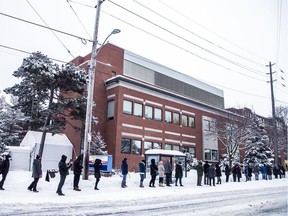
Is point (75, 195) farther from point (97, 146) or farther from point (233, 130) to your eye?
point (233, 130)

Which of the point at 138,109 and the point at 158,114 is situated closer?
the point at 138,109

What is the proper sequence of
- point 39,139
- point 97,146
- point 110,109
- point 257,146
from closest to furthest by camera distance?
point 39,139 < point 97,146 < point 110,109 < point 257,146

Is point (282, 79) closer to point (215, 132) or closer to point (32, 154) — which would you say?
point (215, 132)

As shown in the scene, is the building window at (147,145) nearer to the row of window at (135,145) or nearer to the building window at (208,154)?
the row of window at (135,145)

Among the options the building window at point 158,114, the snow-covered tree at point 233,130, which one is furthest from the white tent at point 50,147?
the snow-covered tree at point 233,130

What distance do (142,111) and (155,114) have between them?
7.63 ft

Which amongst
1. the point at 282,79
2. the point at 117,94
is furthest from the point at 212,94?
the point at 117,94

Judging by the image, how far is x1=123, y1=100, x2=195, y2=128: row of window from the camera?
31.7 meters

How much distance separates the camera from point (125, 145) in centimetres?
3042

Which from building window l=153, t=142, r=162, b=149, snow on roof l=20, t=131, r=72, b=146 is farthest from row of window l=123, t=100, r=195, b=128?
snow on roof l=20, t=131, r=72, b=146

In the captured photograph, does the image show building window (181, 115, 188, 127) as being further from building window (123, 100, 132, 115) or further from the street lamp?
the street lamp

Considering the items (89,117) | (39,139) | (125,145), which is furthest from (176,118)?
(89,117)

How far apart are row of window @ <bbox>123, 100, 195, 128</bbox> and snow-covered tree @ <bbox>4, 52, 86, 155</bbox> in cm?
929

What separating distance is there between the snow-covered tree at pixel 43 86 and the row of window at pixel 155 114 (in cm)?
929
